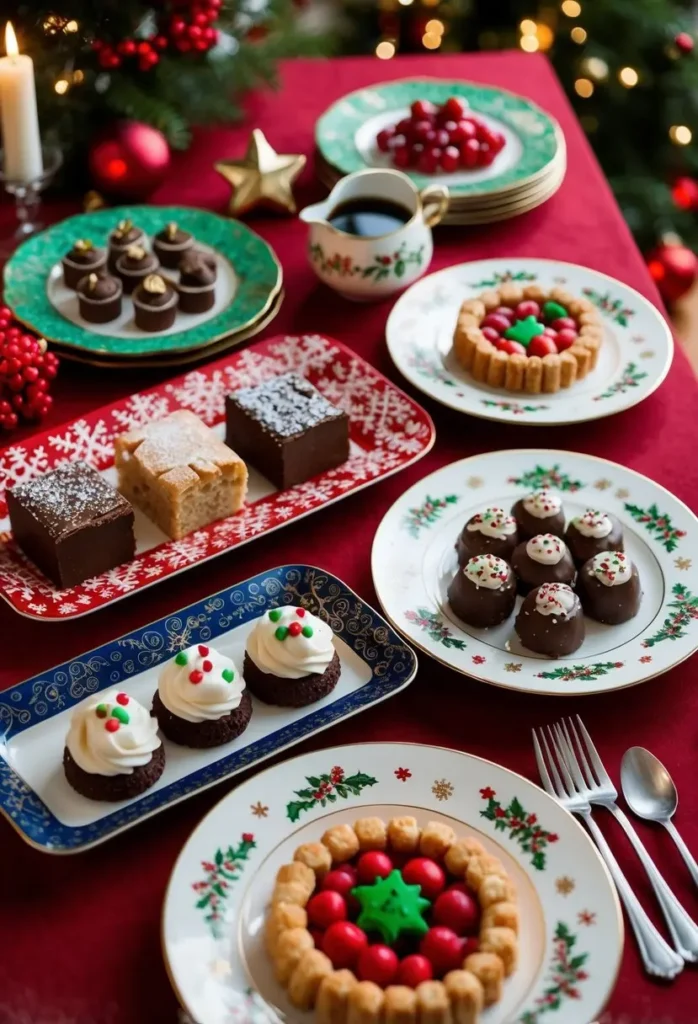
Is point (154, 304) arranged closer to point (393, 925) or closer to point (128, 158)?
point (128, 158)

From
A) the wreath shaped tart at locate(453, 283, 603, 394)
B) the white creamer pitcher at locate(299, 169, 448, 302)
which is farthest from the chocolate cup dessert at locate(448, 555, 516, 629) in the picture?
the white creamer pitcher at locate(299, 169, 448, 302)

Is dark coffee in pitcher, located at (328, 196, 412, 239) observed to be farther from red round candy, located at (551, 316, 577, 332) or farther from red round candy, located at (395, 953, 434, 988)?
red round candy, located at (395, 953, 434, 988)

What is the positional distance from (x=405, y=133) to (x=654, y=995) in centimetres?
169

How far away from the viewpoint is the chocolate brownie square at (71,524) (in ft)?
4.90

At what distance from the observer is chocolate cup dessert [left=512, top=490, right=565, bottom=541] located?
5.07ft

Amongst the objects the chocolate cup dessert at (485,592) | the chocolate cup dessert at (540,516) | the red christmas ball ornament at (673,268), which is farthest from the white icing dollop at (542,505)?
the red christmas ball ornament at (673,268)

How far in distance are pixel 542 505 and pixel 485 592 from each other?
6.6 inches

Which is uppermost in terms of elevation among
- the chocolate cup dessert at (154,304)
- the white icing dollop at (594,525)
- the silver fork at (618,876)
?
the chocolate cup dessert at (154,304)

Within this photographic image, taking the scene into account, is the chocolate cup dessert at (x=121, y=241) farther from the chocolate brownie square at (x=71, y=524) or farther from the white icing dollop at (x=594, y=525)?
the white icing dollop at (x=594, y=525)

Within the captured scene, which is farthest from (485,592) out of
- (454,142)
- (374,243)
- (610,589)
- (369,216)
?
(454,142)

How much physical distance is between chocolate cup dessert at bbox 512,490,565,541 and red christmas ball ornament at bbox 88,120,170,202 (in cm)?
108

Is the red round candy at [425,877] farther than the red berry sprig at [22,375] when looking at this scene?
No

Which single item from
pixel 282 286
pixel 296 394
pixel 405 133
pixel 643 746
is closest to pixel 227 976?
pixel 643 746

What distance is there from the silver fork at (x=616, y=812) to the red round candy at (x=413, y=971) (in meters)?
0.25
